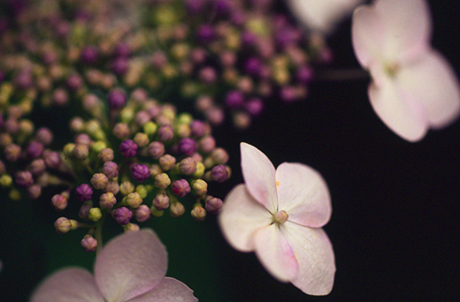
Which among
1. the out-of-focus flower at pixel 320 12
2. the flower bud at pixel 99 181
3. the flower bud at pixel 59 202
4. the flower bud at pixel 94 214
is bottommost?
the flower bud at pixel 94 214

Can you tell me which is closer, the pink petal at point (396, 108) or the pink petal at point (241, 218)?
the pink petal at point (241, 218)

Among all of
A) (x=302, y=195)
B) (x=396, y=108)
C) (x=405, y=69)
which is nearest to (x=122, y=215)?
(x=302, y=195)

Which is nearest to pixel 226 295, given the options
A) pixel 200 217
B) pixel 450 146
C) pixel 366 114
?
pixel 200 217

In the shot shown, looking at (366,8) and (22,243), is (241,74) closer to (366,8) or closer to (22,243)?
(366,8)

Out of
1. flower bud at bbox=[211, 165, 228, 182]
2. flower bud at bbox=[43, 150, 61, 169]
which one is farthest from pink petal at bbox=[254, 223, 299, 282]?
flower bud at bbox=[43, 150, 61, 169]

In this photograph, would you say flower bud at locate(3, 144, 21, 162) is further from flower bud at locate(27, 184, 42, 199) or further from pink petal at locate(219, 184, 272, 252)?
pink petal at locate(219, 184, 272, 252)

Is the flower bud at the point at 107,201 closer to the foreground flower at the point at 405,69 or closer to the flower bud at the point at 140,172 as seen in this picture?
the flower bud at the point at 140,172

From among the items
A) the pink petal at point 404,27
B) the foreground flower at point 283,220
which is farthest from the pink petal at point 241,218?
the pink petal at point 404,27
